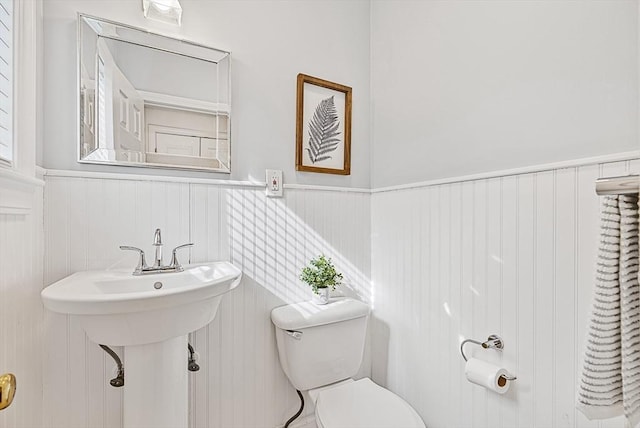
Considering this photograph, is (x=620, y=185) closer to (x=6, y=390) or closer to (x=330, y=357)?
(x=6, y=390)

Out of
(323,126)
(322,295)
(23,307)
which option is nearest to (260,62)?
(323,126)

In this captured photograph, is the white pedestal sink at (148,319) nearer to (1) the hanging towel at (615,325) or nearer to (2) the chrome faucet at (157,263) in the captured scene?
(2) the chrome faucet at (157,263)

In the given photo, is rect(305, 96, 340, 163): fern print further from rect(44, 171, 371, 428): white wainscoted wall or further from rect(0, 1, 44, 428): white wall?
rect(0, 1, 44, 428): white wall

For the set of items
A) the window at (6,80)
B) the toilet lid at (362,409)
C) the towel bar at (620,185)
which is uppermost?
the window at (6,80)

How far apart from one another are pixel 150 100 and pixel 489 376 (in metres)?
1.64

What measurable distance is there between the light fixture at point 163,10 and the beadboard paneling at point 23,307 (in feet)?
2.56

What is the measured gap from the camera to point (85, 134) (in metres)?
1.26

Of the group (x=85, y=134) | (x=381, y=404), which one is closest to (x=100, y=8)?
(x=85, y=134)

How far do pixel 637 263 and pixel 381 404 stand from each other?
3.56ft

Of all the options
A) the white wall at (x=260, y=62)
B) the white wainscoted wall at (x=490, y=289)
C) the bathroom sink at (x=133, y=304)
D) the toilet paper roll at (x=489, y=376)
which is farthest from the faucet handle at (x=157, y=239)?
the toilet paper roll at (x=489, y=376)

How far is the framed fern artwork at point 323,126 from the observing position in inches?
67.3

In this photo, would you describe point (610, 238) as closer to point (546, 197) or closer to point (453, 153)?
point (546, 197)

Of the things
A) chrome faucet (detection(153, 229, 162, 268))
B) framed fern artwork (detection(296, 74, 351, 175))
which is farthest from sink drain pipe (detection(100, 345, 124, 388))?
framed fern artwork (detection(296, 74, 351, 175))

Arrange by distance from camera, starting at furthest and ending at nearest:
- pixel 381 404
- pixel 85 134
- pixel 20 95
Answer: pixel 381 404 → pixel 85 134 → pixel 20 95
